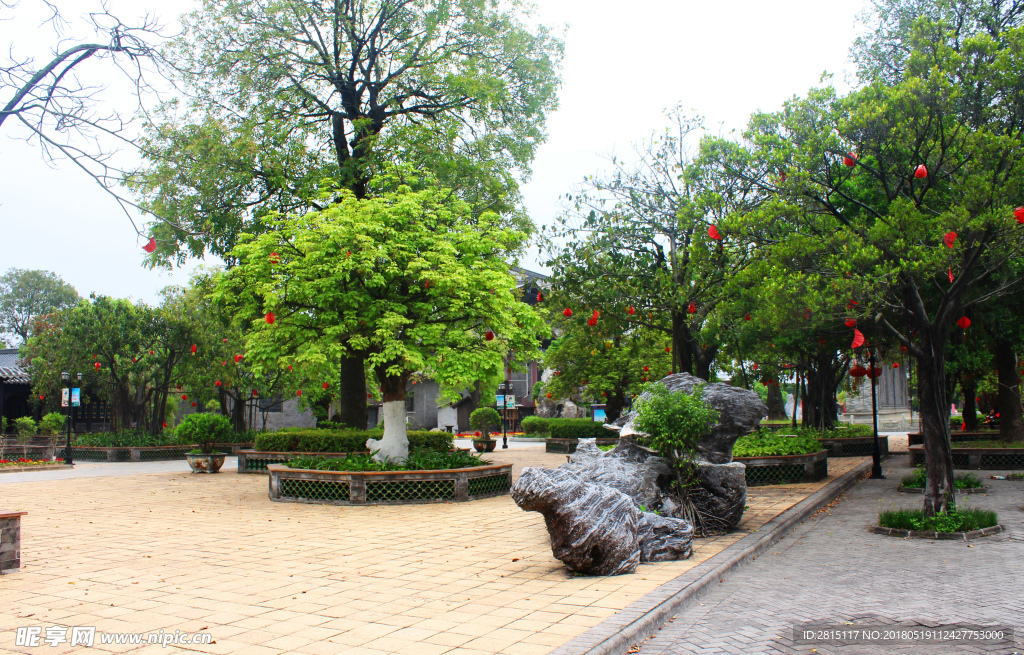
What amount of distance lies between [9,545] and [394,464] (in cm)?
773

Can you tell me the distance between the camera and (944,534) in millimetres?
10016

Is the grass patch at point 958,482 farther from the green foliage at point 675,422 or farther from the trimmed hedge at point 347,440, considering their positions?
the trimmed hedge at point 347,440

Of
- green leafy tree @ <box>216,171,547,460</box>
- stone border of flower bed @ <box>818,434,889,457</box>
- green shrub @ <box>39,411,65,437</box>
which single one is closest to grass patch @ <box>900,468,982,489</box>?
green leafy tree @ <box>216,171,547,460</box>

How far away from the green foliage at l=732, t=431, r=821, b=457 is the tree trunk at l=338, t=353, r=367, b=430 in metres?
11.2

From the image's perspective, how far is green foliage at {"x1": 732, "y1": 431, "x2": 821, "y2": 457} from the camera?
17.4 metres

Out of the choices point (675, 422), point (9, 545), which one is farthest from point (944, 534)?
point (9, 545)

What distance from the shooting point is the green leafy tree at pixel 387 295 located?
46.5 feet

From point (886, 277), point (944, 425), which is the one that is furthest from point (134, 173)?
point (944, 425)

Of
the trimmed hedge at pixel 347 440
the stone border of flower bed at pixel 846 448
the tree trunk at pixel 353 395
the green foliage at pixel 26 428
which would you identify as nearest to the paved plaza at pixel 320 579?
the trimmed hedge at pixel 347 440

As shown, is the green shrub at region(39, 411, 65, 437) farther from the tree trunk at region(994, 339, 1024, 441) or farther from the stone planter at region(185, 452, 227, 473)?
the tree trunk at region(994, 339, 1024, 441)

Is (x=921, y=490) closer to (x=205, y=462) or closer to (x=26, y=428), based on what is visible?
(x=205, y=462)

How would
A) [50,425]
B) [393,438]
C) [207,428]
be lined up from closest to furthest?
[393,438] → [207,428] → [50,425]

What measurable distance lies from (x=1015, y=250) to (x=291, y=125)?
1882 centimetres

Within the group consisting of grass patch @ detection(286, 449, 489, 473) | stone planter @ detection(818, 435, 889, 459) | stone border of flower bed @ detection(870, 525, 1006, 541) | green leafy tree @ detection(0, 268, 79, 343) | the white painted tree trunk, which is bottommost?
stone planter @ detection(818, 435, 889, 459)
